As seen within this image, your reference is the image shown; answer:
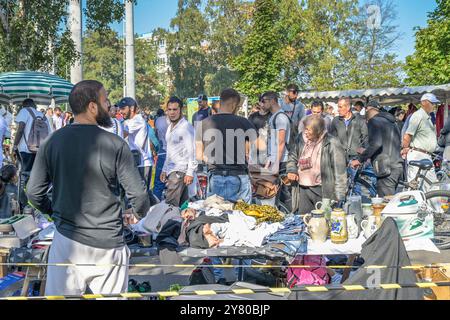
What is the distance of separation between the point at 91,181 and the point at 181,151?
3852 millimetres

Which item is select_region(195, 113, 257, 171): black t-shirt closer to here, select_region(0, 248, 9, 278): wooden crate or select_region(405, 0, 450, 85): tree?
select_region(0, 248, 9, 278): wooden crate

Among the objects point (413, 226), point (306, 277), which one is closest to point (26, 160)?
point (306, 277)

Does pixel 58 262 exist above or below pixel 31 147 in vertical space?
below

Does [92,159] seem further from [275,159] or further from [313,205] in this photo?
[275,159]

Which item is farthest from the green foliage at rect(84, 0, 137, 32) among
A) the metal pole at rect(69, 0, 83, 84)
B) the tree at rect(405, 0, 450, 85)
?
the tree at rect(405, 0, 450, 85)

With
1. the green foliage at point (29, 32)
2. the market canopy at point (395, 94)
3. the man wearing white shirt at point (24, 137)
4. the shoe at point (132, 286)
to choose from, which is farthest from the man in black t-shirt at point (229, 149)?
the market canopy at point (395, 94)

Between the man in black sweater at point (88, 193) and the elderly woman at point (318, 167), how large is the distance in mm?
2664

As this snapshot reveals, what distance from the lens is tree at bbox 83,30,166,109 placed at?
63.2 meters

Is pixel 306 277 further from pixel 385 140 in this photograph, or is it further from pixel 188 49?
pixel 188 49

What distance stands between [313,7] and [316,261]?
39.2 metres

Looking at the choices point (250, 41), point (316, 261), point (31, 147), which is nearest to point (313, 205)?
point (316, 261)

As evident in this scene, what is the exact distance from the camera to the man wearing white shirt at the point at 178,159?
7.02 meters

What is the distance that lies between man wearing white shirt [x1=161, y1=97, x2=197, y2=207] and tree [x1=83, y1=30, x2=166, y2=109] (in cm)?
5591
